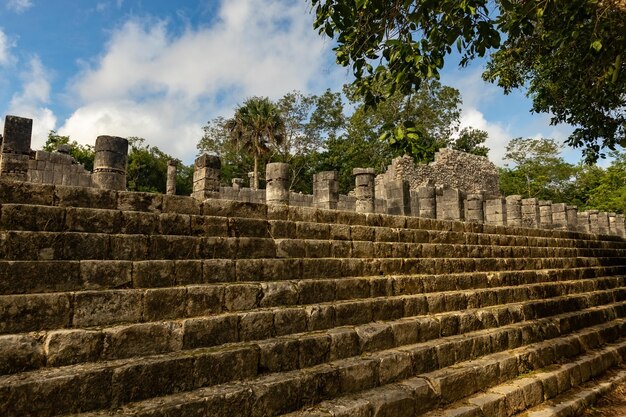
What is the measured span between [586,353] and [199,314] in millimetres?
5347

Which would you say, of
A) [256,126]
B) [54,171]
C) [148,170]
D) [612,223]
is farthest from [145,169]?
[612,223]

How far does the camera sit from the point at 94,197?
11.6 feet

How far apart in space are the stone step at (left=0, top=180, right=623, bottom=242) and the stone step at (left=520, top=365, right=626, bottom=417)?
2.92m

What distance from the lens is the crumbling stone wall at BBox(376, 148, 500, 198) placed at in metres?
22.6

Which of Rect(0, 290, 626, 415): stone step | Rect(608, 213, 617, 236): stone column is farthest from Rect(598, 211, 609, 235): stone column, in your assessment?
Rect(0, 290, 626, 415): stone step

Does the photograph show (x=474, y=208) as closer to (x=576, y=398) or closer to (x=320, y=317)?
(x=576, y=398)

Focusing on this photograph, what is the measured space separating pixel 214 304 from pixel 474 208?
10897mm

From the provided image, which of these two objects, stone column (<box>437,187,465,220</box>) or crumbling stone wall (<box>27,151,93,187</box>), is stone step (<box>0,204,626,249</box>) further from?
crumbling stone wall (<box>27,151,93,187</box>)

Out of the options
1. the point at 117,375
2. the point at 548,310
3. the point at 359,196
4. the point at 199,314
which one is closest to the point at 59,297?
the point at 117,375

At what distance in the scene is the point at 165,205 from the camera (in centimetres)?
400

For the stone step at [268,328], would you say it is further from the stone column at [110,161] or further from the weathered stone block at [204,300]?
the stone column at [110,161]

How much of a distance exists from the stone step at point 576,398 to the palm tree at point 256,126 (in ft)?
87.4

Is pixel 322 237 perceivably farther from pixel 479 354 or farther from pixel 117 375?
pixel 117 375

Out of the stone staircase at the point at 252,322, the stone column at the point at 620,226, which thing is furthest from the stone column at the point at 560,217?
the stone staircase at the point at 252,322
